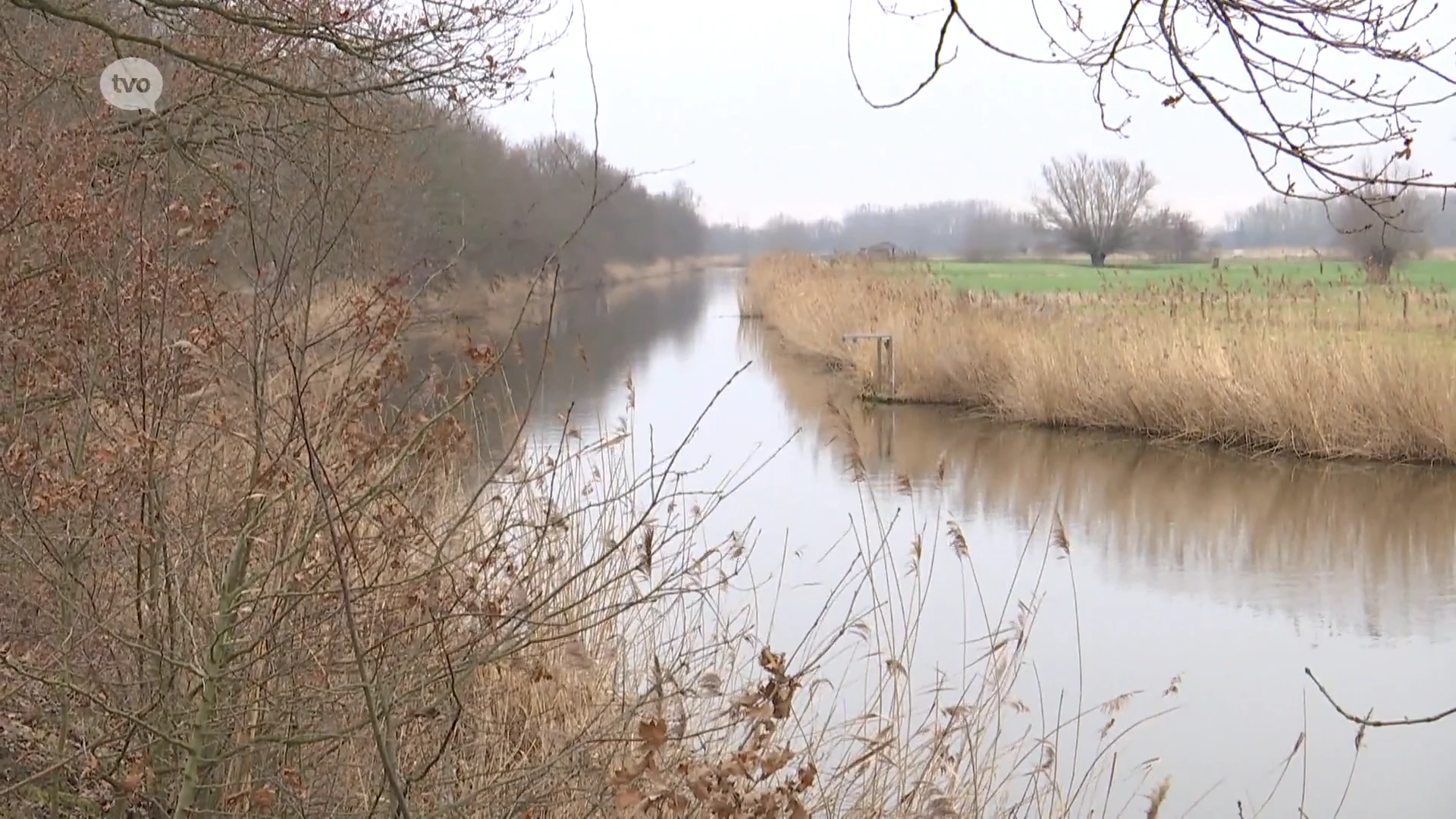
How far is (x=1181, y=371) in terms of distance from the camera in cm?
1071

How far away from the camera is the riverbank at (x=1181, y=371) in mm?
9523

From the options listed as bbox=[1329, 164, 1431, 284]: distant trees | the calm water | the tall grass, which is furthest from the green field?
the tall grass

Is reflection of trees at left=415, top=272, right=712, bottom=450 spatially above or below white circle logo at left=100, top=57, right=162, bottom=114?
below

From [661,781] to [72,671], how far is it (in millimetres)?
990

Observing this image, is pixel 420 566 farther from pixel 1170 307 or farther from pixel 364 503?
pixel 1170 307

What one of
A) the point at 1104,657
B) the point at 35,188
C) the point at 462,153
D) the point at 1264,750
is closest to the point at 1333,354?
the point at 1104,657

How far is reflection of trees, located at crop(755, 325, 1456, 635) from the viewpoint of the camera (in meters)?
6.59

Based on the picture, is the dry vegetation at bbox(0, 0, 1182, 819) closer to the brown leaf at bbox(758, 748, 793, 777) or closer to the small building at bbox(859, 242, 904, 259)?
the brown leaf at bbox(758, 748, 793, 777)

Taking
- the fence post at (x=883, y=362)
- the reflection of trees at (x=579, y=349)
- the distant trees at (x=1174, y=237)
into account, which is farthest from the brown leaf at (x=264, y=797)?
the distant trees at (x=1174, y=237)

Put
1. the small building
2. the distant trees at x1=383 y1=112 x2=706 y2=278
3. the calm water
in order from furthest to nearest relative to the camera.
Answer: the small building, the calm water, the distant trees at x1=383 y1=112 x2=706 y2=278

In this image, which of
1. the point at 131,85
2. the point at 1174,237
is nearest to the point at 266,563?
the point at 131,85

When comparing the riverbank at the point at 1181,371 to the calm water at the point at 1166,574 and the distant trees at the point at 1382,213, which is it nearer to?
the calm water at the point at 1166,574

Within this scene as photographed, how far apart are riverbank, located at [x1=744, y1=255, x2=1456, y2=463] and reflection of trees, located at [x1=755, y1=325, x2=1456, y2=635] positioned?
31 centimetres

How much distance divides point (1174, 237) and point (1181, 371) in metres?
22.4
